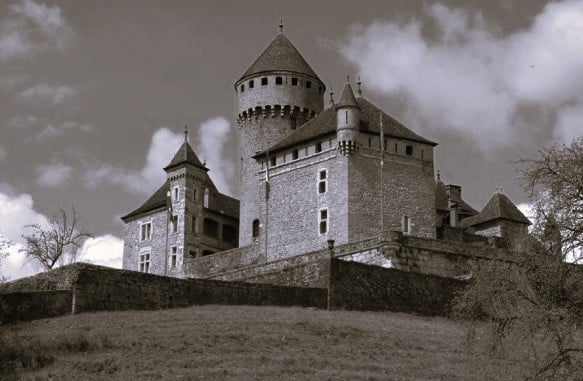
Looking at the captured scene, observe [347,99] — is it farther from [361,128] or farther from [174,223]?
[174,223]

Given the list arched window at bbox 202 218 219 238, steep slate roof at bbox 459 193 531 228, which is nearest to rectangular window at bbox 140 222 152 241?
arched window at bbox 202 218 219 238

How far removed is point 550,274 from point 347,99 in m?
39.1

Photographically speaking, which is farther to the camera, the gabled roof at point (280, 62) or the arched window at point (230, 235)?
the arched window at point (230, 235)

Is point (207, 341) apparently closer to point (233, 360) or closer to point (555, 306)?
point (233, 360)

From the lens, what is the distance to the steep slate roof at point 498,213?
68062mm

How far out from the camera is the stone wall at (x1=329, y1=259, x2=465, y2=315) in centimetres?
4138

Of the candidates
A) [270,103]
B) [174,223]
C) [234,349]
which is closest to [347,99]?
[270,103]

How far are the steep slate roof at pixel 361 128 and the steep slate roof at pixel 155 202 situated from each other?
12.3m

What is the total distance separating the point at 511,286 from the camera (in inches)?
902

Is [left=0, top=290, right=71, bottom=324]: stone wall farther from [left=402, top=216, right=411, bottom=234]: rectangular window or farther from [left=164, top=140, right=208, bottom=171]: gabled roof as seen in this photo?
[left=164, top=140, right=208, bottom=171]: gabled roof

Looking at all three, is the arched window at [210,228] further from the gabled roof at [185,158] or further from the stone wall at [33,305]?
the stone wall at [33,305]

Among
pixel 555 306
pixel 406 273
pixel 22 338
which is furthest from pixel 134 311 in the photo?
pixel 555 306

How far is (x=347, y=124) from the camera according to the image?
5988 centimetres

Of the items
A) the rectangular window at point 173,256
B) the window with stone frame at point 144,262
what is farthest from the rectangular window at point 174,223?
the window with stone frame at point 144,262
